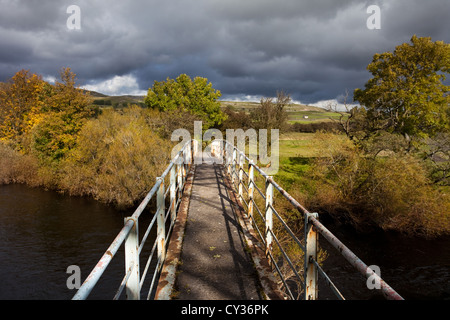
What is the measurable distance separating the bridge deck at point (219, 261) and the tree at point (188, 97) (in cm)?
3840

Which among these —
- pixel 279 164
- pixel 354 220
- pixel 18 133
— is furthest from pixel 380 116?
pixel 18 133

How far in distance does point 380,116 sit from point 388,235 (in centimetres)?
1059

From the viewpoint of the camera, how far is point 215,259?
193 inches

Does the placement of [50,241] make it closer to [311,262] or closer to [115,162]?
[115,162]

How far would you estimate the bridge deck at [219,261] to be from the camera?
3908 mm

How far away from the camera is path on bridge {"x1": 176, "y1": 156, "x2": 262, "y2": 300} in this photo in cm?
392

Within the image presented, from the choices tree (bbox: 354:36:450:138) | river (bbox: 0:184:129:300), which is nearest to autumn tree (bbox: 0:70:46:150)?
river (bbox: 0:184:129:300)

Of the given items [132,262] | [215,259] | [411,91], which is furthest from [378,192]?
[132,262]

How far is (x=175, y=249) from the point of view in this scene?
5211 mm

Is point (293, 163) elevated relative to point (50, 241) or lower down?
elevated

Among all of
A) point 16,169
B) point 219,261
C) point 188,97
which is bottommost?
point 16,169

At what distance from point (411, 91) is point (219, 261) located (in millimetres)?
26711

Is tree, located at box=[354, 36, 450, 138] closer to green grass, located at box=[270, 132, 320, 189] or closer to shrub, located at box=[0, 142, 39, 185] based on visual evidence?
green grass, located at box=[270, 132, 320, 189]
